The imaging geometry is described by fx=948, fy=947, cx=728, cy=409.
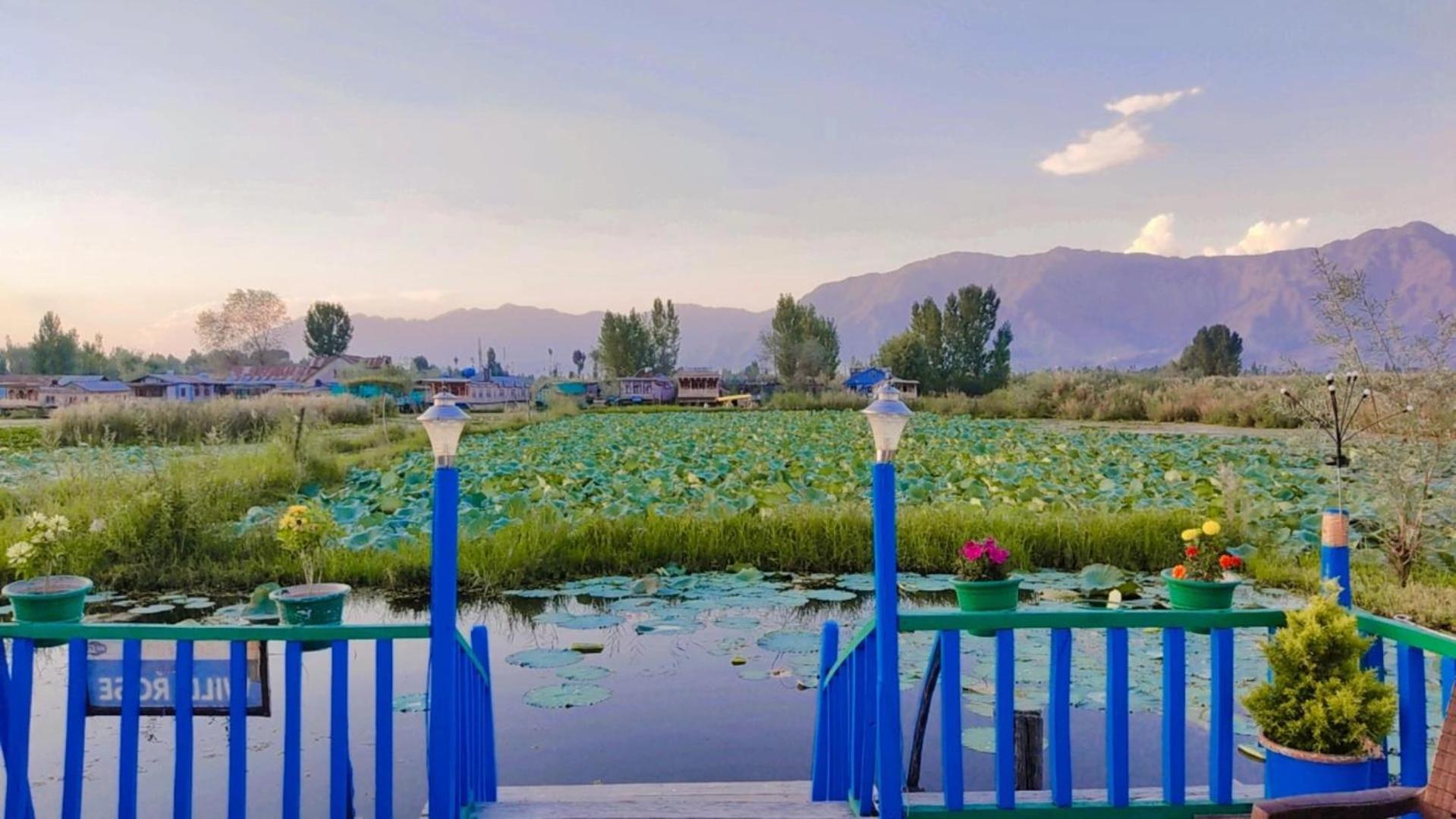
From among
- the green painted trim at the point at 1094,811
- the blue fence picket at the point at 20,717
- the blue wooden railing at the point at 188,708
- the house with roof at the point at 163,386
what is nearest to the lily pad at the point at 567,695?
the blue wooden railing at the point at 188,708

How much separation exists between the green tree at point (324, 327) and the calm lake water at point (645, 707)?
88015mm

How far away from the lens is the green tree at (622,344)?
74.5 metres

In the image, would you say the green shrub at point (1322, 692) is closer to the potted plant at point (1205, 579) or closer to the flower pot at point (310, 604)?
the potted plant at point (1205, 579)

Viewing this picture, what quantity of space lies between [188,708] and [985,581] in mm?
4109

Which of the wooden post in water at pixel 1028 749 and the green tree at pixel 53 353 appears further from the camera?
the green tree at pixel 53 353

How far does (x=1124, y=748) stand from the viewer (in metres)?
3.31

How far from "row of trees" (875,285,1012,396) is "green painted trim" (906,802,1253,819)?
2117 inches

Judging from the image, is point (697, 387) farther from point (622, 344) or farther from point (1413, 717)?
point (1413, 717)

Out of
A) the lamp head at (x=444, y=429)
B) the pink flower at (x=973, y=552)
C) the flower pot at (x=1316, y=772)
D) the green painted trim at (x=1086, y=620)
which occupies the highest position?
the lamp head at (x=444, y=429)

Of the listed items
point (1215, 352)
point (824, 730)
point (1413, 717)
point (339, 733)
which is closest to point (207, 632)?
point (339, 733)

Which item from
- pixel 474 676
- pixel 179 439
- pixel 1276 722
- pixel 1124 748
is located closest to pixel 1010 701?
pixel 1124 748

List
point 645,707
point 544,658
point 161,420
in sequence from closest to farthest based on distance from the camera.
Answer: point 645,707, point 544,658, point 161,420

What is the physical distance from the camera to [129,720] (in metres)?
3.31

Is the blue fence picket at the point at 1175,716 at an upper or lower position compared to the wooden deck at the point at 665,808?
upper
